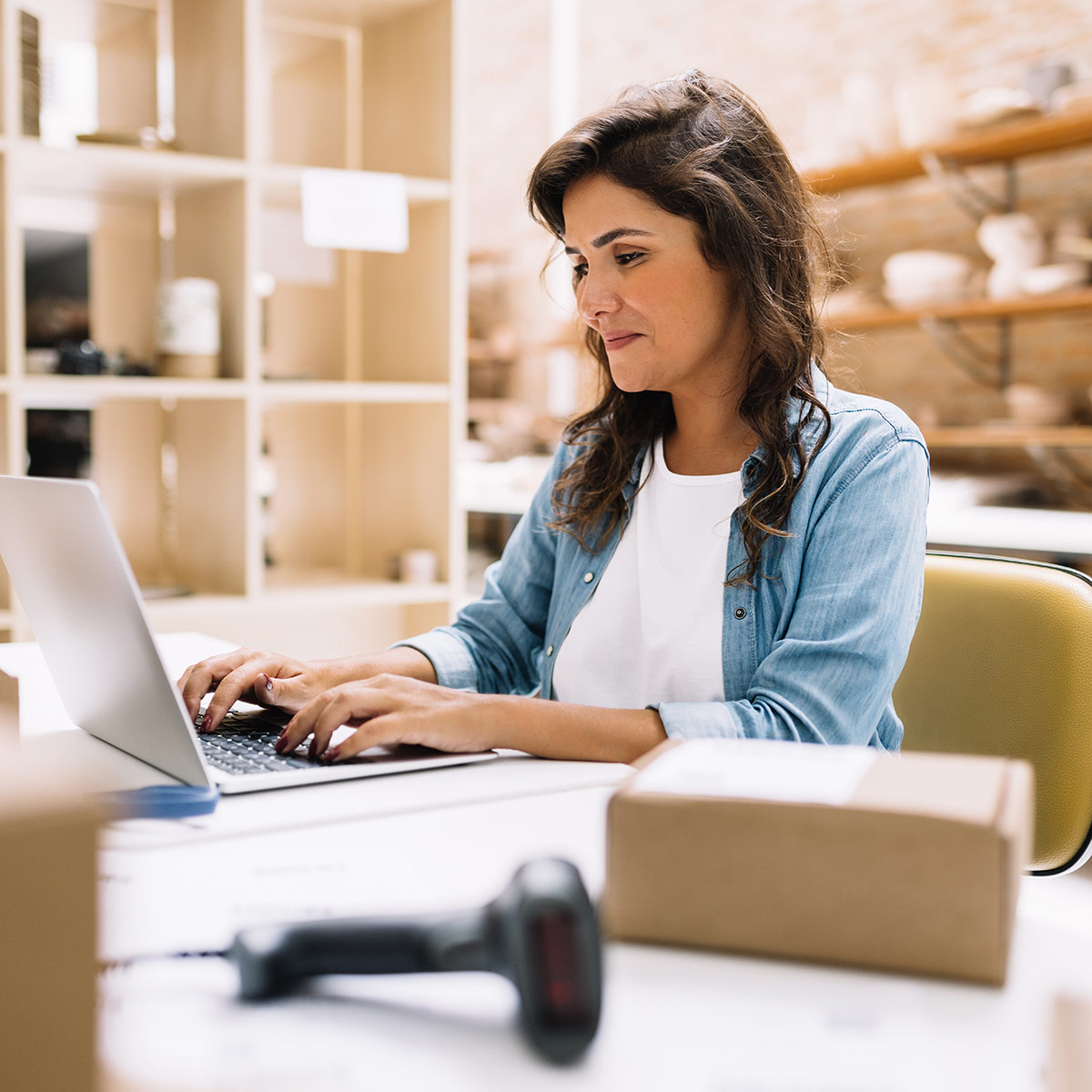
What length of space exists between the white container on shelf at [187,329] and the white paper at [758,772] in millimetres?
1659

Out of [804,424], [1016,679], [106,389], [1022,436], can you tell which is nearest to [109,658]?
[804,424]

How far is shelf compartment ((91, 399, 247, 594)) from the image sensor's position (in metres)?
2.24

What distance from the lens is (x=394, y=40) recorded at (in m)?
2.46

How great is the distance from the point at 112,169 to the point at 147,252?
0.32 metres

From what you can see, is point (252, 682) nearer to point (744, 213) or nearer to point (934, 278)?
point (744, 213)

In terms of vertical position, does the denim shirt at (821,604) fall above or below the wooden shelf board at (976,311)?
below

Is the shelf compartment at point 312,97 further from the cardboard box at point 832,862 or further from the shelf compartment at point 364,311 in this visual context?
the cardboard box at point 832,862

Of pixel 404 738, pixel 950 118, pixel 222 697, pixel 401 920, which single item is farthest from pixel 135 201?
pixel 950 118

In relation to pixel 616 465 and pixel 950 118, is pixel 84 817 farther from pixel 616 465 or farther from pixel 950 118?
pixel 950 118

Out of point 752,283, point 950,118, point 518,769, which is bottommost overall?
point 518,769

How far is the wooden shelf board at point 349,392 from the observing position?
7.29ft

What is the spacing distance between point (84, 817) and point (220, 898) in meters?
0.27

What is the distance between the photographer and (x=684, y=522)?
1.26 m

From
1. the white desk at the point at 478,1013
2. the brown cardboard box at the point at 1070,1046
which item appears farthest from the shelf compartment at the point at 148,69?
the brown cardboard box at the point at 1070,1046
